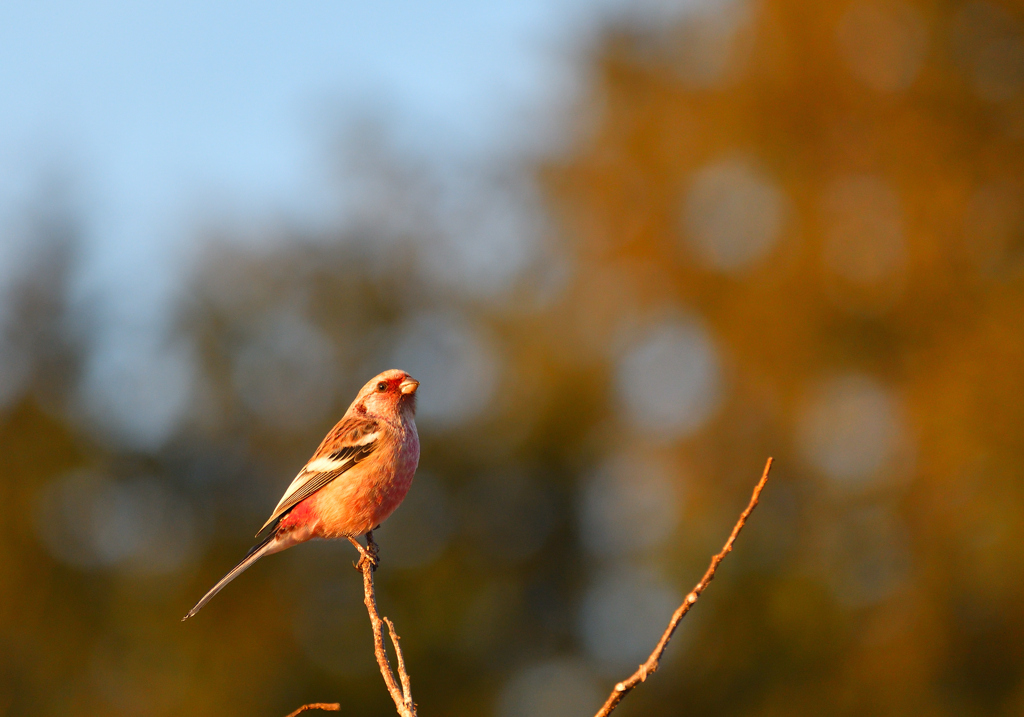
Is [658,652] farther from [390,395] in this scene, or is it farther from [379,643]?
[390,395]

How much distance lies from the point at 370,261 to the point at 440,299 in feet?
8.37

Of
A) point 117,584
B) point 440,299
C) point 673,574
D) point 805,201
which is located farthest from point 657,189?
point 117,584

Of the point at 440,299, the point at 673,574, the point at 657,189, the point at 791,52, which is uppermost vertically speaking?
the point at 791,52

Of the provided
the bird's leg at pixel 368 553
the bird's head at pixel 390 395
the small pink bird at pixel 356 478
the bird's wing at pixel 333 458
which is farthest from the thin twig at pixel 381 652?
the bird's head at pixel 390 395

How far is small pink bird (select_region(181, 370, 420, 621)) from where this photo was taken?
6766 mm

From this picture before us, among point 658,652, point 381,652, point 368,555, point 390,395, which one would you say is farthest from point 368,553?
point 658,652

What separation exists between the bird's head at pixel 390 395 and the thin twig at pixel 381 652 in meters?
1.42

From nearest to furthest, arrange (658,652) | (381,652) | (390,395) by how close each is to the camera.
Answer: (658,652) → (381,652) → (390,395)

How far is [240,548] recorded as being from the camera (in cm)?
2705

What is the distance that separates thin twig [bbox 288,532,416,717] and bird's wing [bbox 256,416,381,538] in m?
0.83

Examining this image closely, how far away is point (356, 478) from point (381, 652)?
2168 millimetres

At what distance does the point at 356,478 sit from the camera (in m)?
6.95

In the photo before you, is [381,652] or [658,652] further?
[381,652]

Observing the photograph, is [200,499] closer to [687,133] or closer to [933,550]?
[687,133]
